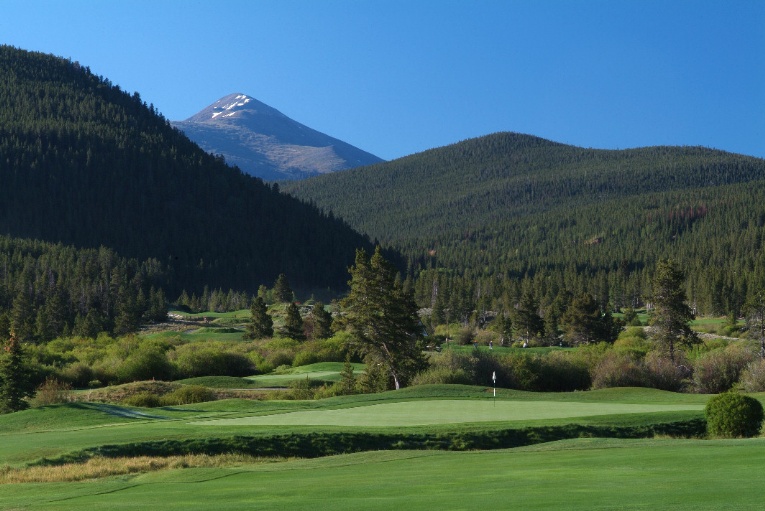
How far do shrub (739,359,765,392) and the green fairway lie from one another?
84.4ft

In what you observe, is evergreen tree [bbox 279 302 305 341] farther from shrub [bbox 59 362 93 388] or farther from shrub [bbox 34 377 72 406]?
shrub [bbox 34 377 72 406]

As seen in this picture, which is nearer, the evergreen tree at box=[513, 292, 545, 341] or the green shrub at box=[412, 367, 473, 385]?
the green shrub at box=[412, 367, 473, 385]

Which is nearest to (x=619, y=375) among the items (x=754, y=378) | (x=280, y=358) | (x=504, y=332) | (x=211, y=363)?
(x=754, y=378)

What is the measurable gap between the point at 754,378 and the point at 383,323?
19731 millimetres

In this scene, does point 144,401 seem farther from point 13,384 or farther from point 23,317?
point 23,317

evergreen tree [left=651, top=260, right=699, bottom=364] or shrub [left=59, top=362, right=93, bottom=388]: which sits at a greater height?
evergreen tree [left=651, top=260, right=699, bottom=364]

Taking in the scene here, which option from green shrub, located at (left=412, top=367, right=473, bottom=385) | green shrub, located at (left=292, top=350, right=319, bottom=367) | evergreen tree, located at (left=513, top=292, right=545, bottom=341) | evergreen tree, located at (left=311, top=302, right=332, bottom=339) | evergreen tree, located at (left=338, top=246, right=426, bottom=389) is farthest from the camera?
evergreen tree, located at (left=513, top=292, right=545, bottom=341)

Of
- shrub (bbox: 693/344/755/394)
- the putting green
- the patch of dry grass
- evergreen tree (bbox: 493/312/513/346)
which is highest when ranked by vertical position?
evergreen tree (bbox: 493/312/513/346)

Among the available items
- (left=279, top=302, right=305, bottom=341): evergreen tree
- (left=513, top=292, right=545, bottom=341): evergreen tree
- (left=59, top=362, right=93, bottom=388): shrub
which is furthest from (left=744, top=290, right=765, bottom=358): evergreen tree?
(left=59, top=362, right=93, bottom=388): shrub

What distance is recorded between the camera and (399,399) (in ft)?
131

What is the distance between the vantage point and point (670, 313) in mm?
59531

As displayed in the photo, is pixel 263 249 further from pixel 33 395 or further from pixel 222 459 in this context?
pixel 222 459

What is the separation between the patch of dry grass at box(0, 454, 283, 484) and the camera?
21.5m

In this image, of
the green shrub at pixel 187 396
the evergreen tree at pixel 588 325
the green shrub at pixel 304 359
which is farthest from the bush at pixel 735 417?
the evergreen tree at pixel 588 325
